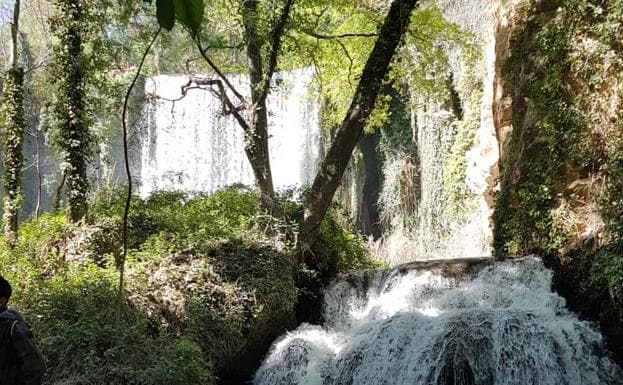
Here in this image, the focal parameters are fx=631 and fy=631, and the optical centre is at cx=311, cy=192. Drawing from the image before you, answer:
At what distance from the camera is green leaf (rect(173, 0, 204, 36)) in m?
1.07

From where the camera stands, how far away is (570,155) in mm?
7609

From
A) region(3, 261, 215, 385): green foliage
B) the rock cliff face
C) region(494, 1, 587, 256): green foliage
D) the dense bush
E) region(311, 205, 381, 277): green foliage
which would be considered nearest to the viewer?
region(3, 261, 215, 385): green foliage

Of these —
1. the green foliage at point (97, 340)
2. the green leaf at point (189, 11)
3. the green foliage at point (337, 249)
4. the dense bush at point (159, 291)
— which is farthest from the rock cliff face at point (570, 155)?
the green leaf at point (189, 11)

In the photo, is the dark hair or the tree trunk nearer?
the dark hair

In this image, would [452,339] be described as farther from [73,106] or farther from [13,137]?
[13,137]

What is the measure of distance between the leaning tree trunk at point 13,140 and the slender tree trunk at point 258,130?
11.9 ft

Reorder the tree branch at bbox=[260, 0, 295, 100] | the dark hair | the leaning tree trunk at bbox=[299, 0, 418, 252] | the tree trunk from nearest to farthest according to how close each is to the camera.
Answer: the dark hair < the tree branch at bbox=[260, 0, 295, 100] < the leaning tree trunk at bbox=[299, 0, 418, 252] < the tree trunk

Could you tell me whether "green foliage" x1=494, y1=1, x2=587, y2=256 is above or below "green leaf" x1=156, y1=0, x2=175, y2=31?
above

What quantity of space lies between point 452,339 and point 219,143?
1306cm

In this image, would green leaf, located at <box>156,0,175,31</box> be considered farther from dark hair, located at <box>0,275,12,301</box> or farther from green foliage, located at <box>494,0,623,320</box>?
green foliage, located at <box>494,0,623,320</box>

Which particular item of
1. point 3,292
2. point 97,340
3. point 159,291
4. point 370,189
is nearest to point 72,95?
point 159,291

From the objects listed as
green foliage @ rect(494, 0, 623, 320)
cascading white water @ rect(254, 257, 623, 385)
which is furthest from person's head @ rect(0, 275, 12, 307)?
green foliage @ rect(494, 0, 623, 320)

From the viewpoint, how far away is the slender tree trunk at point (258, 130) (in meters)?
8.98

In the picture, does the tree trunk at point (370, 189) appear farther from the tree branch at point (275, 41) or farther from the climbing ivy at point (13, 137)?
the climbing ivy at point (13, 137)
